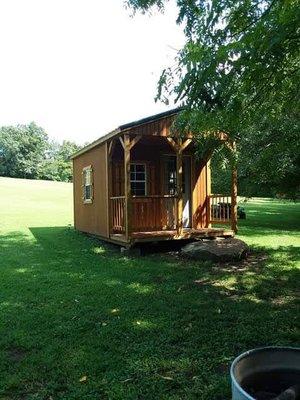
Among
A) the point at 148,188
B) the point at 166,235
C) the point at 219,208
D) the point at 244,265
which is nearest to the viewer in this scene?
the point at 244,265

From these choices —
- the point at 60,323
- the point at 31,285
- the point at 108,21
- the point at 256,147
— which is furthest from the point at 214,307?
the point at 256,147

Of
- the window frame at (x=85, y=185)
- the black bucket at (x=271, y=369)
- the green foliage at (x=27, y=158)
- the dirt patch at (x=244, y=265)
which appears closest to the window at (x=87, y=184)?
the window frame at (x=85, y=185)

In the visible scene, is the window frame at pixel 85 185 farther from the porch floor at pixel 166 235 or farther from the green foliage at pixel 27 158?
the green foliage at pixel 27 158

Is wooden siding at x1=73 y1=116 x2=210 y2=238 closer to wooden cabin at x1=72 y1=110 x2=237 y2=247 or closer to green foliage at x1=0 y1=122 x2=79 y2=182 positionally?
wooden cabin at x1=72 y1=110 x2=237 y2=247

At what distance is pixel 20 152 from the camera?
75.8m

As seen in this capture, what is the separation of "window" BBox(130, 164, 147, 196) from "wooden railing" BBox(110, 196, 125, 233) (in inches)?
33.9

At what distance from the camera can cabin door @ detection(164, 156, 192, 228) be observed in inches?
504

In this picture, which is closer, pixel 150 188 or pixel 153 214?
pixel 153 214

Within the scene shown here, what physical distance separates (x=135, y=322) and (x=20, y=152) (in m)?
75.1

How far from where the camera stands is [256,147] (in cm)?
995

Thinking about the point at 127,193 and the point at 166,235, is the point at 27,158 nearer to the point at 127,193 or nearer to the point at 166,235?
the point at 127,193

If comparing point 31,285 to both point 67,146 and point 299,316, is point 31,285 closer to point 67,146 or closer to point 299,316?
point 299,316

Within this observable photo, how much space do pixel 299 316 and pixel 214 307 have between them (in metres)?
1.14

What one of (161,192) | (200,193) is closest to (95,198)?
(161,192)
